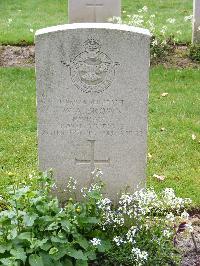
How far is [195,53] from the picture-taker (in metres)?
9.56

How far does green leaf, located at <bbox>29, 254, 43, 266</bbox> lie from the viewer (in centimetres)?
402

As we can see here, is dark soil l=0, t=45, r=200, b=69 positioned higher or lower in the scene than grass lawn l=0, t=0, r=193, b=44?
lower

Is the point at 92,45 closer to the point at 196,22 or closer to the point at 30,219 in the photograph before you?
the point at 30,219

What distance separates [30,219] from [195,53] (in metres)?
6.02

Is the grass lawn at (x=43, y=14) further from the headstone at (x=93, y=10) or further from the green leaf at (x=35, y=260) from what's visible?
the green leaf at (x=35, y=260)

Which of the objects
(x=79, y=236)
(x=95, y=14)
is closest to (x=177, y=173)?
(x=79, y=236)

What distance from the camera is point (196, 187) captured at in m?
5.81

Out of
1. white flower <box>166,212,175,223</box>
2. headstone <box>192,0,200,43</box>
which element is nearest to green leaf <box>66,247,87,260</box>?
white flower <box>166,212,175,223</box>

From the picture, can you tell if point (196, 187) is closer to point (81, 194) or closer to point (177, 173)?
point (177, 173)

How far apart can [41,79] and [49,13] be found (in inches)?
332

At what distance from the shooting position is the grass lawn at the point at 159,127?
6.10m

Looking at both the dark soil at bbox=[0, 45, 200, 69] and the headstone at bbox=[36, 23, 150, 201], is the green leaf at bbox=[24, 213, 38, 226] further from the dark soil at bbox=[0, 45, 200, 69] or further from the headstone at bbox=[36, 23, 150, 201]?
the dark soil at bbox=[0, 45, 200, 69]

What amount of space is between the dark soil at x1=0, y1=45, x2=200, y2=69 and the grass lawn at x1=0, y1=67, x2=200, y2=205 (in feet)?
0.92

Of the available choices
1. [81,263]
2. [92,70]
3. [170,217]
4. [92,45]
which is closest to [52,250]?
[81,263]
